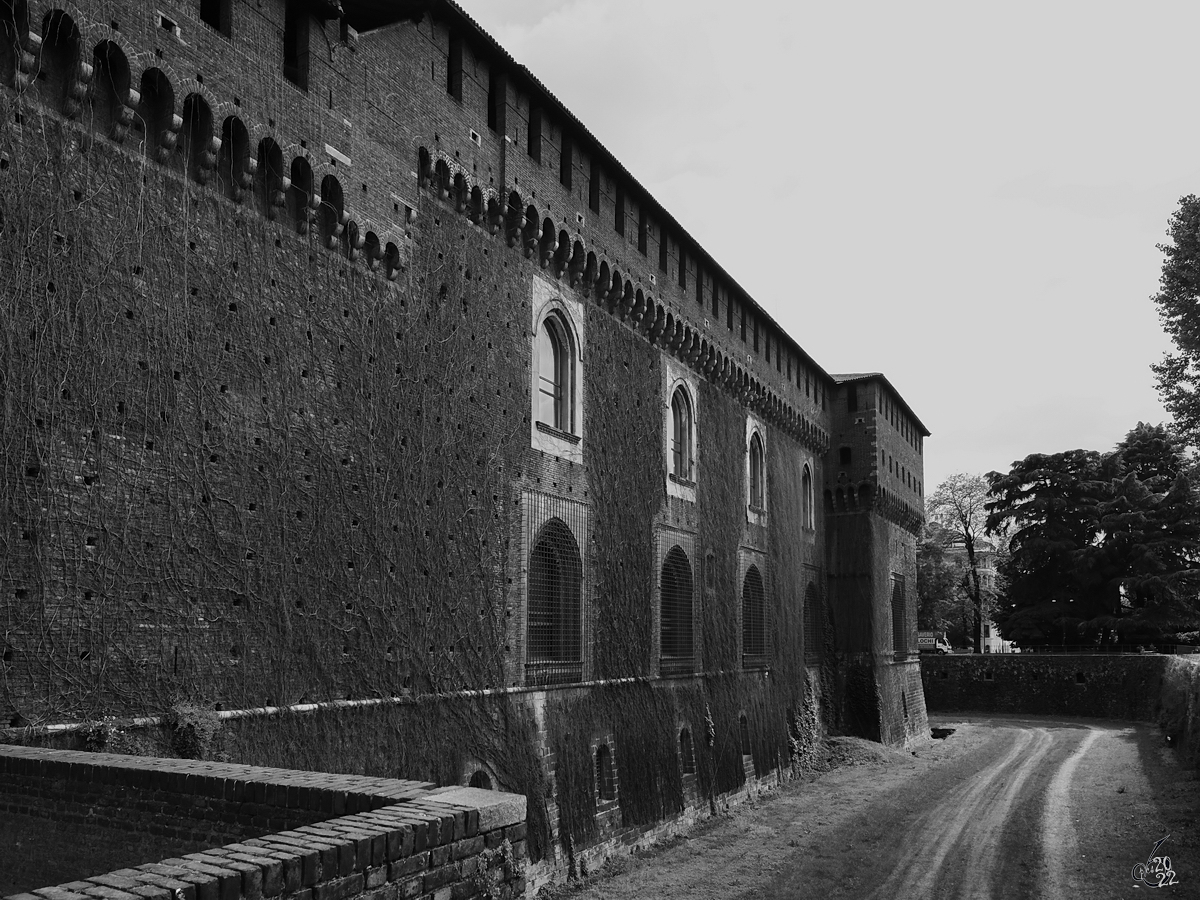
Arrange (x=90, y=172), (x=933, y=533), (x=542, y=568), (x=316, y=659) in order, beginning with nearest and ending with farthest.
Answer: (x=90, y=172) → (x=316, y=659) → (x=542, y=568) → (x=933, y=533)

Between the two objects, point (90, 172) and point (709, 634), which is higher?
point (90, 172)

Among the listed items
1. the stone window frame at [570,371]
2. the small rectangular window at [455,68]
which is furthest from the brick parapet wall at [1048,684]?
the small rectangular window at [455,68]

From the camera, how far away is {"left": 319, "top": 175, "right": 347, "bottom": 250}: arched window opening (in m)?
10.7

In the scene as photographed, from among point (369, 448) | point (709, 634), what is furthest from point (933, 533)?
point (369, 448)

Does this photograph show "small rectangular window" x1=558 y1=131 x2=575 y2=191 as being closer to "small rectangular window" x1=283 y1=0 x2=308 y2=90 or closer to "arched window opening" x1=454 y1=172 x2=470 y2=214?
"arched window opening" x1=454 y1=172 x2=470 y2=214

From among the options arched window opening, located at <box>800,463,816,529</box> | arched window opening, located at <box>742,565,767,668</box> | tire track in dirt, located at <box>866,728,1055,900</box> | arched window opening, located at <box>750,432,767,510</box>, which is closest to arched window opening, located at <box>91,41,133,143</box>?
tire track in dirt, located at <box>866,728,1055,900</box>

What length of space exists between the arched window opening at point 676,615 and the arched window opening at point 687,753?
3.59 feet

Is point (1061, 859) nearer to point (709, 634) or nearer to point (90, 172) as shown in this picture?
point (709, 634)

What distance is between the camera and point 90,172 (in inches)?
327

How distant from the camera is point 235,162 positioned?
966 cm

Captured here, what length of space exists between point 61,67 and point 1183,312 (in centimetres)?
1637

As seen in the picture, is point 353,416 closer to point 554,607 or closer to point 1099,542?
point 554,607

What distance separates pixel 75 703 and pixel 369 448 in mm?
4053

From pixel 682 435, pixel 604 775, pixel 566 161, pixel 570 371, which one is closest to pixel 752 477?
pixel 682 435
